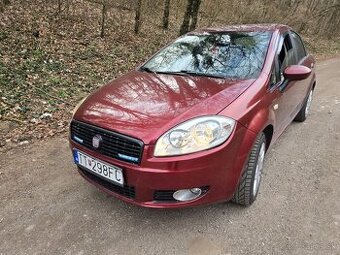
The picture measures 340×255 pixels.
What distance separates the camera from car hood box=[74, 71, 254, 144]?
8.37 feet

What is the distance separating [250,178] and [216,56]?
137 cm

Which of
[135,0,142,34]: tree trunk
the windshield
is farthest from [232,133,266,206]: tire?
[135,0,142,34]: tree trunk

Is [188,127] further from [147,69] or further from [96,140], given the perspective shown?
[147,69]

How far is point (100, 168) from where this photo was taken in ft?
8.93

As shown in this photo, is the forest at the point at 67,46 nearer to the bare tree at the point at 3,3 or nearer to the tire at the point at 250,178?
the bare tree at the point at 3,3

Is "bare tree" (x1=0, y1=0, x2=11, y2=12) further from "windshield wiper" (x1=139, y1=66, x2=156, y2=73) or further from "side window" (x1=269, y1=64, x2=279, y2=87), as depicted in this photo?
"side window" (x1=269, y1=64, x2=279, y2=87)

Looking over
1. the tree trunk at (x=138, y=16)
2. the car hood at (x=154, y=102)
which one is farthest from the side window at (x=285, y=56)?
the tree trunk at (x=138, y=16)

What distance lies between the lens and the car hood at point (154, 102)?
2551mm

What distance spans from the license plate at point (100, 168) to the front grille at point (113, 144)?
9 cm

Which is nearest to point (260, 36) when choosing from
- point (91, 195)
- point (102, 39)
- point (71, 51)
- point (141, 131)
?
point (141, 131)

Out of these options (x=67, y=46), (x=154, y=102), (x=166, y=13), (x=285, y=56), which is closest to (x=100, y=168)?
(x=154, y=102)

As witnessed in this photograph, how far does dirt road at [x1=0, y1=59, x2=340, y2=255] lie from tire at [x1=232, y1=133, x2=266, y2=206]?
13 centimetres

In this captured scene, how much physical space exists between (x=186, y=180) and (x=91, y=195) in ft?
4.00

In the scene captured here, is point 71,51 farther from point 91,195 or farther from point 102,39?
point 91,195
